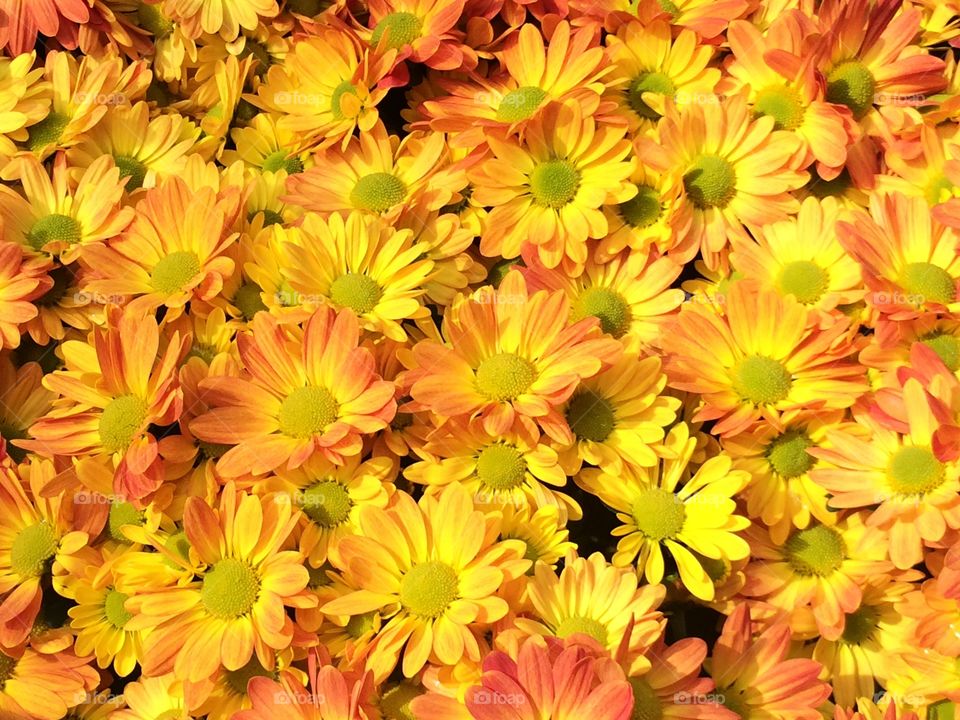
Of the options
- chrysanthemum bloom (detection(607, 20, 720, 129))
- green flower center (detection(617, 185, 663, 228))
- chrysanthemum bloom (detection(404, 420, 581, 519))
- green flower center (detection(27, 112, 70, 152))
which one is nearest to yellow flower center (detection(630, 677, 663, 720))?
chrysanthemum bloom (detection(404, 420, 581, 519))

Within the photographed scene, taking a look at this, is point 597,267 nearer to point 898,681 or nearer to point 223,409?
point 223,409

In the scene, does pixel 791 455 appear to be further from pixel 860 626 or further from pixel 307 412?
pixel 307 412

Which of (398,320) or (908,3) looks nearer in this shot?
(398,320)

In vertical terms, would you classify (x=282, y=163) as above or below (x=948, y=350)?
below

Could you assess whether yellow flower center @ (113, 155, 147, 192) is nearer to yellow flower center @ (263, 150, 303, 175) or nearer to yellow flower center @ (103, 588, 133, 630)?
yellow flower center @ (263, 150, 303, 175)

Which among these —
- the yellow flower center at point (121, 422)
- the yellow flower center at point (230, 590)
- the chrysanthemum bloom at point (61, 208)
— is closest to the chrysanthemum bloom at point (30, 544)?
the yellow flower center at point (121, 422)

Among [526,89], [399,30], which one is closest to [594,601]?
[526,89]

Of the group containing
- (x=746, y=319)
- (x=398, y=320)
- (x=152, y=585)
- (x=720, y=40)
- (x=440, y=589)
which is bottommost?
(x=152, y=585)

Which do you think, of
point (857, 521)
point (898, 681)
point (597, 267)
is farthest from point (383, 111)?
point (898, 681)
